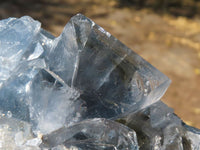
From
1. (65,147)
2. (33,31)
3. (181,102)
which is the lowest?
(181,102)

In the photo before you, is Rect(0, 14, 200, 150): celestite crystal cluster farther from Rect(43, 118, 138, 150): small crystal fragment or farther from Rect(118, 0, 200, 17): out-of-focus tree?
Rect(118, 0, 200, 17): out-of-focus tree

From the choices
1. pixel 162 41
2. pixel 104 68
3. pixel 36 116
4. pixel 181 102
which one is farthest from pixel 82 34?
pixel 162 41

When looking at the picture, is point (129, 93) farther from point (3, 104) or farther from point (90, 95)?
point (3, 104)

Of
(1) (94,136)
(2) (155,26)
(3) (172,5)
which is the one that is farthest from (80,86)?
(3) (172,5)

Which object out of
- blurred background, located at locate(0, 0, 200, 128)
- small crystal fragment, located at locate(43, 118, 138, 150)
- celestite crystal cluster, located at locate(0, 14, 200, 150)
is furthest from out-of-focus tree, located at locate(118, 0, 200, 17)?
small crystal fragment, located at locate(43, 118, 138, 150)

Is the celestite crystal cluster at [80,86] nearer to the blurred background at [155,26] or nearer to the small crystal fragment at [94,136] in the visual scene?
the small crystal fragment at [94,136]
